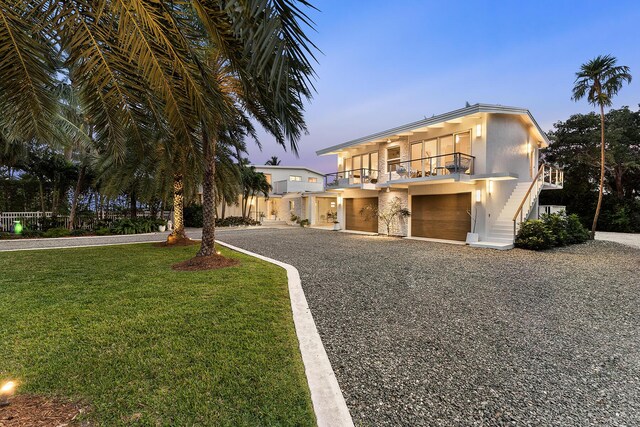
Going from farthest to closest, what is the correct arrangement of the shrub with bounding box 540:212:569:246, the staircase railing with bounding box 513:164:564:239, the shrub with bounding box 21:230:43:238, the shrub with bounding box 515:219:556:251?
1. the shrub with bounding box 21:230:43:238
2. the staircase railing with bounding box 513:164:564:239
3. the shrub with bounding box 540:212:569:246
4. the shrub with bounding box 515:219:556:251

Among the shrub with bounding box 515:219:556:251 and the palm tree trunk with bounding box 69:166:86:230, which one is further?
the palm tree trunk with bounding box 69:166:86:230

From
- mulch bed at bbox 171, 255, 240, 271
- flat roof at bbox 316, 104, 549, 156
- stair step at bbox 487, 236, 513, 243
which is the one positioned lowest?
mulch bed at bbox 171, 255, 240, 271

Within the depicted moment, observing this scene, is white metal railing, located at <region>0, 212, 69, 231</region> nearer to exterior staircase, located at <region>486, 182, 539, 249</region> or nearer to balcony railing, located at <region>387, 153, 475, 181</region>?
balcony railing, located at <region>387, 153, 475, 181</region>

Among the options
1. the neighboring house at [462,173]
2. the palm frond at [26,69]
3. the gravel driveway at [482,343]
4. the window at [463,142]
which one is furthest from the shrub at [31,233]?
the window at [463,142]

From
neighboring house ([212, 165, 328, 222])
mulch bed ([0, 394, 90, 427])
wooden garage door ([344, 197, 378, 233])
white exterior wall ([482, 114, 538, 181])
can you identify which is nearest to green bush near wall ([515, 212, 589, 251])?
white exterior wall ([482, 114, 538, 181])

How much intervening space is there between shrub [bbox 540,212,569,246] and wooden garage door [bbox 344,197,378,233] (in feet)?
28.6

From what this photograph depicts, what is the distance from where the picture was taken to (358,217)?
1947cm

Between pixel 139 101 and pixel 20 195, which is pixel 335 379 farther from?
pixel 20 195

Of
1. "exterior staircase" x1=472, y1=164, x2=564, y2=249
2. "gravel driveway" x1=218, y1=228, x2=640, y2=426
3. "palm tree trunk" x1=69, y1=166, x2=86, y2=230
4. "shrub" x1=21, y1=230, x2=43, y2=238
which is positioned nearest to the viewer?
"gravel driveway" x1=218, y1=228, x2=640, y2=426

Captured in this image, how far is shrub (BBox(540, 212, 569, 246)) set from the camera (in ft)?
37.9

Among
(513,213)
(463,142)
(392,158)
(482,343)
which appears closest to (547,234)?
(513,213)

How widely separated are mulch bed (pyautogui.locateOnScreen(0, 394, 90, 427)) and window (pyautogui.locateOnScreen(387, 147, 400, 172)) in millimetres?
16580

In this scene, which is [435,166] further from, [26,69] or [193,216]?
[193,216]

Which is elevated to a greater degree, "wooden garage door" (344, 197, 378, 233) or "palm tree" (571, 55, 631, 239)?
"palm tree" (571, 55, 631, 239)
